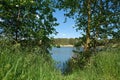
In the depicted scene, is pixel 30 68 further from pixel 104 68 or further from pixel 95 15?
pixel 95 15

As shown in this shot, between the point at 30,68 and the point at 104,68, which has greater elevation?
the point at 30,68

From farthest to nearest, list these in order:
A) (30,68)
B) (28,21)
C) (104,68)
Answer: (28,21) < (104,68) < (30,68)

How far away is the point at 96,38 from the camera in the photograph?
61.1 ft

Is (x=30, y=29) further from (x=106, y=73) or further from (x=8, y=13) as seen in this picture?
(x=106, y=73)

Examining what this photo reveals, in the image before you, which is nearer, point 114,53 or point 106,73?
point 106,73

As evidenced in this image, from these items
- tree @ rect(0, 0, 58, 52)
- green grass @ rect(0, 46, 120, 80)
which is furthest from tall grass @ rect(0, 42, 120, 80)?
tree @ rect(0, 0, 58, 52)

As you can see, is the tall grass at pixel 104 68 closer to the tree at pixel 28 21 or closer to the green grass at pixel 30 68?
the green grass at pixel 30 68

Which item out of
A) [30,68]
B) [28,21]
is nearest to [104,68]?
[28,21]

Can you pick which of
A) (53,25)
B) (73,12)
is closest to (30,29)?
(53,25)

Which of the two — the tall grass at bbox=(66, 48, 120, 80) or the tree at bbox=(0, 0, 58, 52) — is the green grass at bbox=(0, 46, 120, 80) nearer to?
the tall grass at bbox=(66, 48, 120, 80)

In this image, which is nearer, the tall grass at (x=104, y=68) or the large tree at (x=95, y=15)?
the tall grass at (x=104, y=68)

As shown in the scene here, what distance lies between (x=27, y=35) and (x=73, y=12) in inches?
220

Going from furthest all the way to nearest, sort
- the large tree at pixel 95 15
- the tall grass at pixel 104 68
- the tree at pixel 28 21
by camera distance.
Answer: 1. the large tree at pixel 95 15
2. the tree at pixel 28 21
3. the tall grass at pixel 104 68

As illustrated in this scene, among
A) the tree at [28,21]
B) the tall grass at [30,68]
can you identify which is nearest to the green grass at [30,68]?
the tall grass at [30,68]
